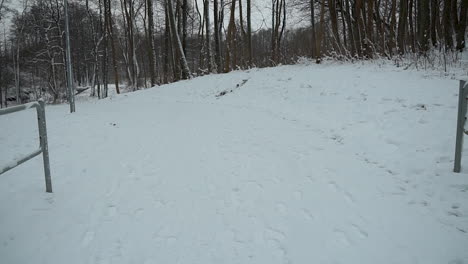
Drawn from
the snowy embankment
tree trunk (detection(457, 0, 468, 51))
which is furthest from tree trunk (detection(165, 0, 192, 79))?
tree trunk (detection(457, 0, 468, 51))

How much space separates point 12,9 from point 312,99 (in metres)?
37.3

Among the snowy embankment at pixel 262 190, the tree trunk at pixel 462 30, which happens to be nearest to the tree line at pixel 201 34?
the tree trunk at pixel 462 30

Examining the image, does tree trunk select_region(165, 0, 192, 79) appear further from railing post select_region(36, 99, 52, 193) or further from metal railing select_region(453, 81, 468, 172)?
metal railing select_region(453, 81, 468, 172)

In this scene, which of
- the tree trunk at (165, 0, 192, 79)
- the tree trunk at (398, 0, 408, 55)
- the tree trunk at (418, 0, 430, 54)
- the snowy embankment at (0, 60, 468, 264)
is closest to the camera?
the snowy embankment at (0, 60, 468, 264)

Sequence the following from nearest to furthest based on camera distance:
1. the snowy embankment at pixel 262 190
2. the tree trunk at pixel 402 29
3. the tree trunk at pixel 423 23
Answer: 1. the snowy embankment at pixel 262 190
2. the tree trunk at pixel 423 23
3. the tree trunk at pixel 402 29

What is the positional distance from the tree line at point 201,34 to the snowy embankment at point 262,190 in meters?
6.43

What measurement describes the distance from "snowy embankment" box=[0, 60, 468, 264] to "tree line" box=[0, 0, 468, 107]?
6433 mm

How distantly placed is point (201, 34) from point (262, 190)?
29183mm

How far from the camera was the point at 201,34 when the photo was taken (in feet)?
101

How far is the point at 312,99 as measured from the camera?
9336 millimetres

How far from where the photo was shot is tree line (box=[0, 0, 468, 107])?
42.5ft

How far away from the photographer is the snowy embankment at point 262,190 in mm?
2889

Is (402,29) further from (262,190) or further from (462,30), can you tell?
(262,190)

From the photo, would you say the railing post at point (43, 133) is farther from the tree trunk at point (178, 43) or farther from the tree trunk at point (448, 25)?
the tree trunk at point (178, 43)
